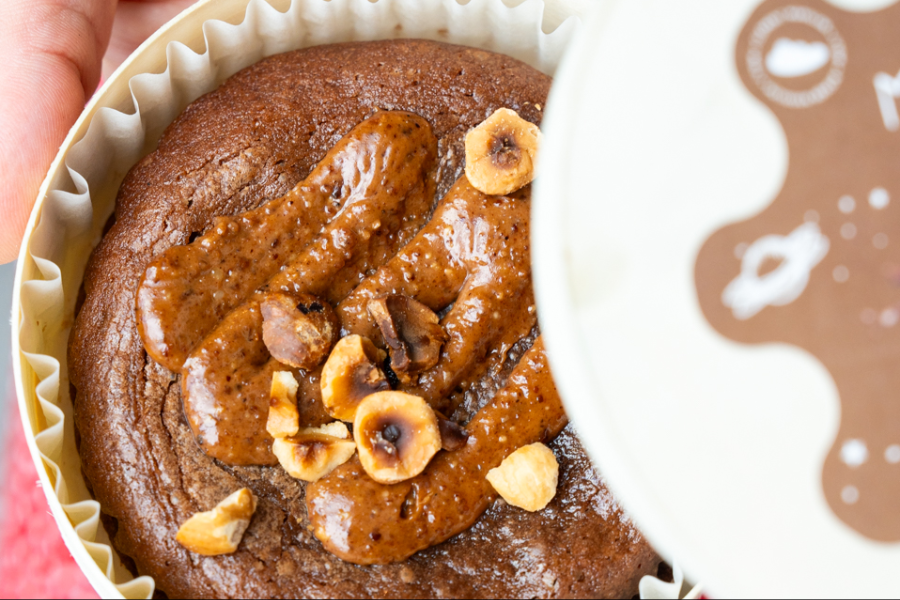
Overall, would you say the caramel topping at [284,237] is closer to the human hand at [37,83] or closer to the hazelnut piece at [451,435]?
the hazelnut piece at [451,435]

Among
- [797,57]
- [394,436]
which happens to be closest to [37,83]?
[394,436]

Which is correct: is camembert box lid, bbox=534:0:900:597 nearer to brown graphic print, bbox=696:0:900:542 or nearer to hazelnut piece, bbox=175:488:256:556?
brown graphic print, bbox=696:0:900:542

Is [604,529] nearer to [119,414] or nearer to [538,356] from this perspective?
[538,356]

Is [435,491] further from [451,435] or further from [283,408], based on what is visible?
[283,408]

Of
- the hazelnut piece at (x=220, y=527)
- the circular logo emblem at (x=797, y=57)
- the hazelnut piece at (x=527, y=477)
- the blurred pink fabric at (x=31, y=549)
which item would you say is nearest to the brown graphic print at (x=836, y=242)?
the circular logo emblem at (x=797, y=57)

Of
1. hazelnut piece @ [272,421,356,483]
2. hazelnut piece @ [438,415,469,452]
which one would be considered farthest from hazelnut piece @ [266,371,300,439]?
hazelnut piece @ [438,415,469,452]
